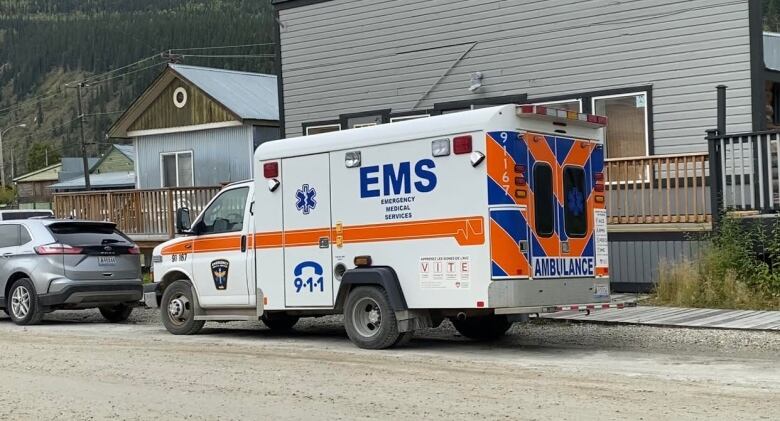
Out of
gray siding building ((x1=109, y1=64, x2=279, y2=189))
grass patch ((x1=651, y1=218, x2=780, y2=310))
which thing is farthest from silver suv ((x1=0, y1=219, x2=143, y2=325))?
gray siding building ((x1=109, y1=64, x2=279, y2=189))

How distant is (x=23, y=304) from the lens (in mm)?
16016

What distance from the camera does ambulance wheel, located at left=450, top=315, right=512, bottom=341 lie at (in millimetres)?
12477

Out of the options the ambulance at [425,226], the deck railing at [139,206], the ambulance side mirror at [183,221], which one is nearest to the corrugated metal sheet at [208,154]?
the deck railing at [139,206]

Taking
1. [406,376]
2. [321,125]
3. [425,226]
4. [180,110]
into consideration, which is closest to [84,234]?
[321,125]

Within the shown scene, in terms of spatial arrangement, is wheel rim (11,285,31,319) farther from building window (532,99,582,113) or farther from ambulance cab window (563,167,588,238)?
building window (532,99,582,113)

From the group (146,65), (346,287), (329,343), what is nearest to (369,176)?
(346,287)

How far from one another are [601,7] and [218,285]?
878 cm

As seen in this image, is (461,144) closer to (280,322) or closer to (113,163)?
(280,322)

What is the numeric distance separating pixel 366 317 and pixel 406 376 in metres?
2.33

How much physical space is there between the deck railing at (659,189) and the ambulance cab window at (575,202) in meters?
4.66

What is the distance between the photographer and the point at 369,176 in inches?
458

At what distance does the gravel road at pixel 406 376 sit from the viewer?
790 centimetres

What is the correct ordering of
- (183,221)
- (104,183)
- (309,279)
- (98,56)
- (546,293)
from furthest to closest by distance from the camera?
(98,56) → (104,183) → (183,221) → (309,279) → (546,293)

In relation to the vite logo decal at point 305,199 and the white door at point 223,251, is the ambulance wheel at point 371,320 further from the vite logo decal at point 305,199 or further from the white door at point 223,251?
the white door at point 223,251
